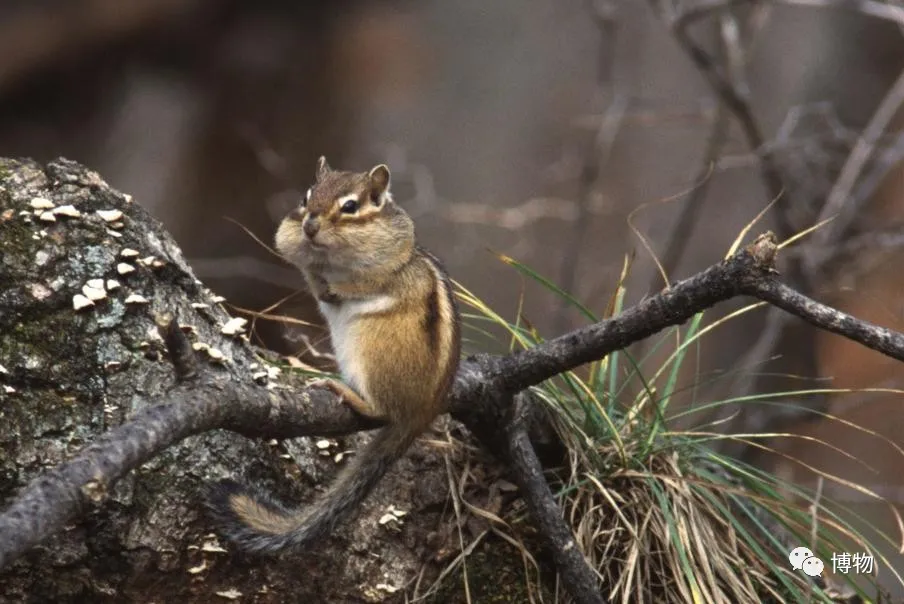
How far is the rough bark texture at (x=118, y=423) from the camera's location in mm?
1983

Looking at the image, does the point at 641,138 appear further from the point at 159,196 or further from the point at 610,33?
the point at 159,196

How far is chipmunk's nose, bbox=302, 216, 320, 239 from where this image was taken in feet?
7.34

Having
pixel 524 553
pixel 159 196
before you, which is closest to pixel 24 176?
pixel 524 553

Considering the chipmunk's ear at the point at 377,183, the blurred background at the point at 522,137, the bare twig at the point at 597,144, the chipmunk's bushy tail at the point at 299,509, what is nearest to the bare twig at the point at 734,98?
the blurred background at the point at 522,137

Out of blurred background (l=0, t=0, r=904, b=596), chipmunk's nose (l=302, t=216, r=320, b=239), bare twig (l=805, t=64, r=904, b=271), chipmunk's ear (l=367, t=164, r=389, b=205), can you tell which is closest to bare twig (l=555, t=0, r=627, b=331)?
blurred background (l=0, t=0, r=904, b=596)

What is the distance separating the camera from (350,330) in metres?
2.26

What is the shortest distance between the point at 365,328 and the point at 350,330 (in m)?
0.04

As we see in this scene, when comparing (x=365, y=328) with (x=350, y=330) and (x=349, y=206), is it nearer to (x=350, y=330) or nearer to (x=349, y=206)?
(x=350, y=330)

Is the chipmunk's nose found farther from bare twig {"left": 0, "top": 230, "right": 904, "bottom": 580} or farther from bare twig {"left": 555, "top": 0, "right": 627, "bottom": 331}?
bare twig {"left": 555, "top": 0, "right": 627, "bottom": 331}

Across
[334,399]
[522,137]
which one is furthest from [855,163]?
[334,399]

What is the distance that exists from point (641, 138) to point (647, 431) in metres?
3.14

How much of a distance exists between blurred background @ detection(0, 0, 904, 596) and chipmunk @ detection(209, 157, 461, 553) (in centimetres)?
196

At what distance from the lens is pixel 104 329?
2078 millimetres

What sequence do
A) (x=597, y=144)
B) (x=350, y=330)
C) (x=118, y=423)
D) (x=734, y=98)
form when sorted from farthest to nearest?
(x=597, y=144), (x=734, y=98), (x=350, y=330), (x=118, y=423)
